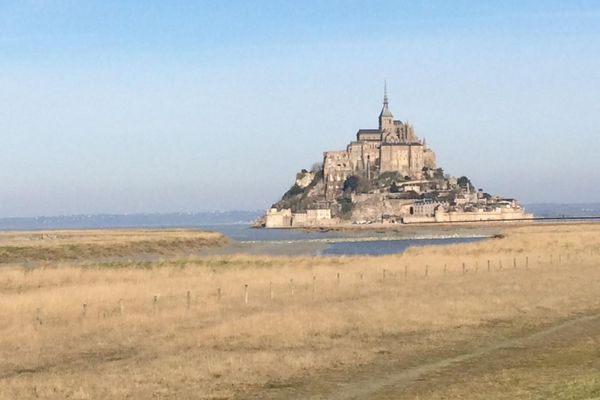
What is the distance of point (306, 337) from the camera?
74.8 ft

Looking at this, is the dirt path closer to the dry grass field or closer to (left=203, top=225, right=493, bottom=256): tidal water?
the dry grass field

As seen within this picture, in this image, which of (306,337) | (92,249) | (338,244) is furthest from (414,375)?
(338,244)

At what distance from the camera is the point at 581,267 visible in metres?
46.1

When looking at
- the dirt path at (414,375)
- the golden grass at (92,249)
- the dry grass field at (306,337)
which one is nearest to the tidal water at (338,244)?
the golden grass at (92,249)

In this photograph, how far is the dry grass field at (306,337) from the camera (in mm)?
16531

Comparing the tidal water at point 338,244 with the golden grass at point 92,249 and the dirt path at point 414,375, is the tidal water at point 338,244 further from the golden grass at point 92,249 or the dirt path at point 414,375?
the dirt path at point 414,375

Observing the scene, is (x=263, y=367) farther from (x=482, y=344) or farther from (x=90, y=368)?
(x=482, y=344)

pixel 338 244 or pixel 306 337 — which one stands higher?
pixel 306 337

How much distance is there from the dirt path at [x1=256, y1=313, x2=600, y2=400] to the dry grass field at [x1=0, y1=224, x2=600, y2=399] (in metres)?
0.04

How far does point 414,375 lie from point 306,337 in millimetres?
5510

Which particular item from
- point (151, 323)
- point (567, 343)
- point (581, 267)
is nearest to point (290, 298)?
point (151, 323)

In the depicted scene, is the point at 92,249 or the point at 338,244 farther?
the point at 338,244

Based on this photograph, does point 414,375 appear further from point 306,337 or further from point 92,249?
point 92,249

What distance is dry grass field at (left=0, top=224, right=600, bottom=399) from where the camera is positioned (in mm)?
16531
